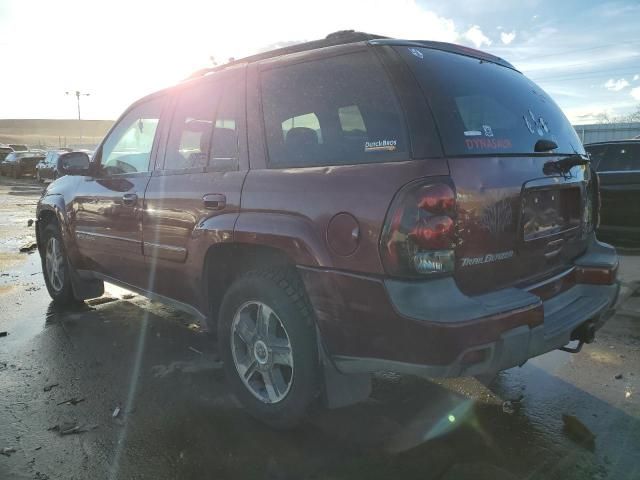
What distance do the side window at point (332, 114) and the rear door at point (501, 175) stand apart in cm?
20

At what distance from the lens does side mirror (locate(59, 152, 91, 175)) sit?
4633 mm

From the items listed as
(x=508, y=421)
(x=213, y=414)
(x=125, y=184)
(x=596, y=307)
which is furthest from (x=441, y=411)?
(x=125, y=184)

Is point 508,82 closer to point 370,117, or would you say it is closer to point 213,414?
point 370,117

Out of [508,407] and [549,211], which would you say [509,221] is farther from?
[508,407]

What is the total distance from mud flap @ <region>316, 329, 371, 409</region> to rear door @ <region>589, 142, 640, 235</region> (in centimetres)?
654

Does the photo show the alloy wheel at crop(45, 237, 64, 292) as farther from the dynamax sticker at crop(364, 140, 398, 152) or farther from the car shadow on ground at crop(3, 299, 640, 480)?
the dynamax sticker at crop(364, 140, 398, 152)

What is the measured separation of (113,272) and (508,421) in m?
3.29

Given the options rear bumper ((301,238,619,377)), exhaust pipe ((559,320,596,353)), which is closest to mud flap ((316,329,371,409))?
rear bumper ((301,238,619,377))

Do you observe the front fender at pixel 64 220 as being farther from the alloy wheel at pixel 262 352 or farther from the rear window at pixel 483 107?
the rear window at pixel 483 107

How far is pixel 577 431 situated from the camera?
2898mm

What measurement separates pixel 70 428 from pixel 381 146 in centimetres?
244

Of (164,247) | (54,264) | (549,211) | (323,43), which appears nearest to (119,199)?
(164,247)

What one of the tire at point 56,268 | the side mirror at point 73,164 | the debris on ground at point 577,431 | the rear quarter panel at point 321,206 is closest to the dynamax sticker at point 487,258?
the rear quarter panel at point 321,206

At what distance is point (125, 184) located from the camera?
13.5 ft
